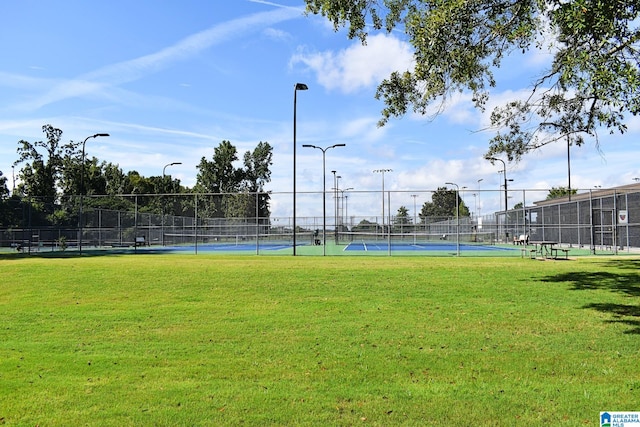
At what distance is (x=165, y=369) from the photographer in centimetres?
674

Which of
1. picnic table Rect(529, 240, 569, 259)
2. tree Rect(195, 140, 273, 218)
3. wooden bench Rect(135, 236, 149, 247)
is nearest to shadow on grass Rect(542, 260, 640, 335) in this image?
picnic table Rect(529, 240, 569, 259)

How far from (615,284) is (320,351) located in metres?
9.15

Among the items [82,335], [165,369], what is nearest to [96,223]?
[82,335]

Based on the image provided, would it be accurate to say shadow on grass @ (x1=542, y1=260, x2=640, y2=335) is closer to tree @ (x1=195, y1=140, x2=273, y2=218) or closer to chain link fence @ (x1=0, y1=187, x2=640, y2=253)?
chain link fence @ (x1=0, y1=187, x2=640, y2=253)

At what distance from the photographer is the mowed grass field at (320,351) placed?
5.38 m

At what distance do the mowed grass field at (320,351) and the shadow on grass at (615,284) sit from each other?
2.6 inches

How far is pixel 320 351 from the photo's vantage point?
7512mm

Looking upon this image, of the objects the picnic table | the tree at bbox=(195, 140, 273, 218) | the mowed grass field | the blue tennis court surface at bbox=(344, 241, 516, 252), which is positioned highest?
the tree at bbox=(195, 140, 273, 218)

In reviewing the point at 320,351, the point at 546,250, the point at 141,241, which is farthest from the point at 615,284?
the point at 141,241

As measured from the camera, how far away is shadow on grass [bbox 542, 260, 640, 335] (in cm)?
952

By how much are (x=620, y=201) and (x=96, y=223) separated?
3595 cm

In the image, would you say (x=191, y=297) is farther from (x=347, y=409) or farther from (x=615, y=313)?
(x=615, y=313)

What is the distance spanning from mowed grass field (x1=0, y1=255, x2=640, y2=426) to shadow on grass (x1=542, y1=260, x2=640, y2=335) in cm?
7

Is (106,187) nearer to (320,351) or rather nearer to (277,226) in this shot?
(277,226)
